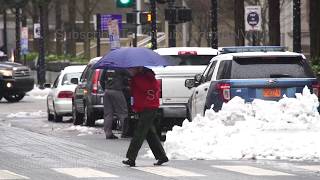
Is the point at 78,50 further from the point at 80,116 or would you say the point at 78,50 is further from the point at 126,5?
the point at 80,116

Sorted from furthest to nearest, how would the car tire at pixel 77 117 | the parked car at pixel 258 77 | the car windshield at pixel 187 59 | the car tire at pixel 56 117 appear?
the car tire at pixel 56 117, the car tire at pixel 77 117, the car windshield at pixel 187 59, the parked car at pixel 258 77

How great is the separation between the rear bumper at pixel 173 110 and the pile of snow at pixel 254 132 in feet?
11.2

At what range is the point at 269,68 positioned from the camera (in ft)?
53.4

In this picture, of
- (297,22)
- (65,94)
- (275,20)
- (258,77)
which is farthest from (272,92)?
(275,20)

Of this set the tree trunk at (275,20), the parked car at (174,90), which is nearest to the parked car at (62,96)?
the parked car at (174,90)

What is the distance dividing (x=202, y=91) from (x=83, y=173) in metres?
4.72

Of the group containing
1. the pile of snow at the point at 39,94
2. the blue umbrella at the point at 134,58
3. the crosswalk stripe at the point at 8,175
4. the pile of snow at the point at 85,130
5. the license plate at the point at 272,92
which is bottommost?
the pile of snow at the point at 39,94

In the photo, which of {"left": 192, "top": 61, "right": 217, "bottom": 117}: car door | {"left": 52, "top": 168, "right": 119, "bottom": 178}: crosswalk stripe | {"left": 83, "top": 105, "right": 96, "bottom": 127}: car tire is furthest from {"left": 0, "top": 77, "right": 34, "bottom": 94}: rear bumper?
{"left": 52, "top": 168, "right": 119, "bottom": 178}: crosswalk stripe

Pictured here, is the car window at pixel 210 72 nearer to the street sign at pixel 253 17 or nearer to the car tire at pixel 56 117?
the car tire at pixel 56 117

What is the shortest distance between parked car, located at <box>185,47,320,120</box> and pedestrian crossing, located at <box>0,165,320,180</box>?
2.65 metres

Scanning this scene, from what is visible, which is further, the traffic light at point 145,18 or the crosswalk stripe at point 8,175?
the traffic light at point 145,18

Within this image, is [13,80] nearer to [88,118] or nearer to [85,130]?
[88,118]

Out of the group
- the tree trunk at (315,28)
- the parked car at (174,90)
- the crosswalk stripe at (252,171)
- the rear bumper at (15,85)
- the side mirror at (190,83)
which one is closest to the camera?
the crosswalk stripe at (252,171)

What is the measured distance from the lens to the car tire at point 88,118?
75.4 feet
